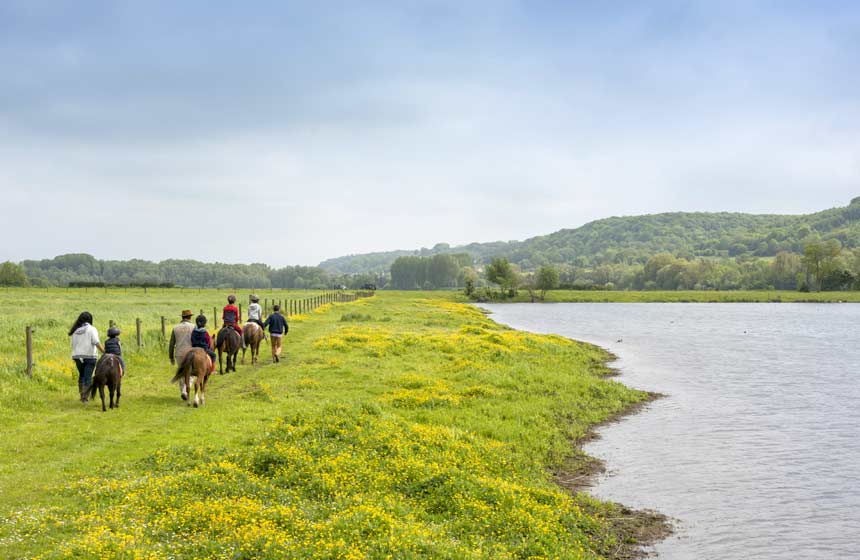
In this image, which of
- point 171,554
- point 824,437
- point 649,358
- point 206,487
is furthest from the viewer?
point 649,358

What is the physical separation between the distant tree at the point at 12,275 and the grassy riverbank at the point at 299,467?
130505 mm

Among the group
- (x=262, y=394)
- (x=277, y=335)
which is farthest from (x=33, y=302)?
(x=262, y=394)

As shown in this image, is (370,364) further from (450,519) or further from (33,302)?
(33,302)

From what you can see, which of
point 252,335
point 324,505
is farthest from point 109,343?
point 324,505

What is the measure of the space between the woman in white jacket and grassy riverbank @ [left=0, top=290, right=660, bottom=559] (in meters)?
0.87

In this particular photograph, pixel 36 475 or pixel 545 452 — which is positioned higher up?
pixel 36 475

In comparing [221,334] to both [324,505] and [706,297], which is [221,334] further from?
[706,297]

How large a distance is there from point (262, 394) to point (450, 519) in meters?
12.1

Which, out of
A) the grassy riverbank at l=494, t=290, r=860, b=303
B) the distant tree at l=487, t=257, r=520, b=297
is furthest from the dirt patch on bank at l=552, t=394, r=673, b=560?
the distant tree at l=487, t=257, r=520, b=297

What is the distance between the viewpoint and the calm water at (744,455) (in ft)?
45.8

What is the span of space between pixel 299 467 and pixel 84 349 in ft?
35.0

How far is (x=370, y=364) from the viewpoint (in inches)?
1180

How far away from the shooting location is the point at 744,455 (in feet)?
65.4

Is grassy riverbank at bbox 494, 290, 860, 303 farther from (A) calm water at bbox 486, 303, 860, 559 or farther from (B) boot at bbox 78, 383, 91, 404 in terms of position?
(B) boot at bbox 78, 383, 91, 404
